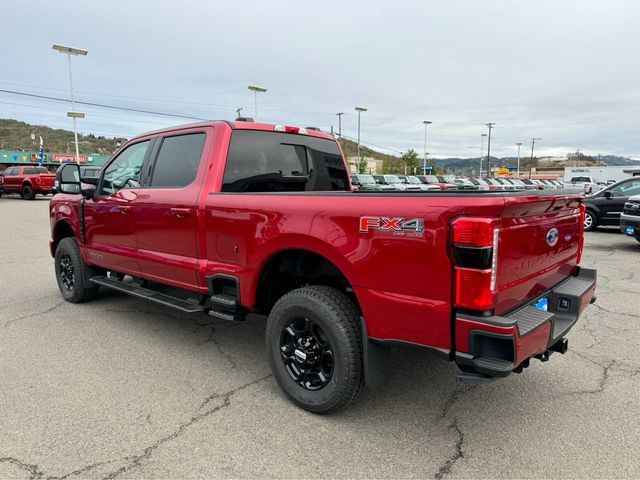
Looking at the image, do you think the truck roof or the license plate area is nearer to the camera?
the license plate area

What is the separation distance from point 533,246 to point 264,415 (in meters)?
2.01

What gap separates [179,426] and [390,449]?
1322 millimetres

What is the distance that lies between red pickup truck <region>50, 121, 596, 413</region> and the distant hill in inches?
3516

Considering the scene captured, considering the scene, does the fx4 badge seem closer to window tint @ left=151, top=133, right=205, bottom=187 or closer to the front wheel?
the front wheel

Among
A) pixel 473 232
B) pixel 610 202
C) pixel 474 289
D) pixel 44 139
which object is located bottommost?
pixel 610 202

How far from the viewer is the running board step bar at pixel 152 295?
3852 millimetres

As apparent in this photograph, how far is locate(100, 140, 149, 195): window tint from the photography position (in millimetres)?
4559

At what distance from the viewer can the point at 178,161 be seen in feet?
13.5

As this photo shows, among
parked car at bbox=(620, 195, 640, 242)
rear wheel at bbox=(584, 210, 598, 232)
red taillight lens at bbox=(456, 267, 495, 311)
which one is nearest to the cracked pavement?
red taillight lens at bbox=(456, 267, 495, 311)

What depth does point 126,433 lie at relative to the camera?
2832mm

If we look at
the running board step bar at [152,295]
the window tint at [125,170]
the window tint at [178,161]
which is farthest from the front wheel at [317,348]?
the window tint at [125,170]

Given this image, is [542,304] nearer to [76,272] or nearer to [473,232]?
[473,232]

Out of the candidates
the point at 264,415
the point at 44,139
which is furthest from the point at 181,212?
the point at 44,139

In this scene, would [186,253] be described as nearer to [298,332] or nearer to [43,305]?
[298,332]
